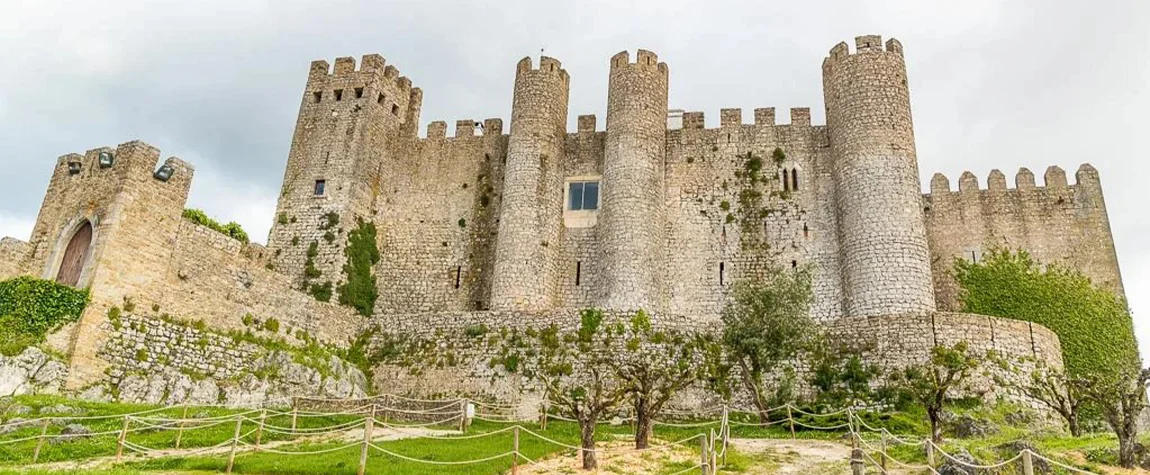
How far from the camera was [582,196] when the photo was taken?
33062 millimetres

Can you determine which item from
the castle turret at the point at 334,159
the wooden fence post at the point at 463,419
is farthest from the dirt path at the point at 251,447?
the castle turret at the point at 334,159

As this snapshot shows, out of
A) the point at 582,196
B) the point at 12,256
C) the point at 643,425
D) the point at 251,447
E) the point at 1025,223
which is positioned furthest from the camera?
the point at 582,196

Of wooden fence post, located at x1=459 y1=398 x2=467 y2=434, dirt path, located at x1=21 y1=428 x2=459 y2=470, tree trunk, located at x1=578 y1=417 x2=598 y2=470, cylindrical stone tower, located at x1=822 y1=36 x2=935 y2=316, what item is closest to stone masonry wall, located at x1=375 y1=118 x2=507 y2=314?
wooden fence post, located at x1=459 y1=398 x2=467 y2=434

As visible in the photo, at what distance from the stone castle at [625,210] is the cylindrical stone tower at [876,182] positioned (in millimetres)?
67

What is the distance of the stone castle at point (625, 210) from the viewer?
2773cm

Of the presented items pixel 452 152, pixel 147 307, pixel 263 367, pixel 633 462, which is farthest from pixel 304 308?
pixel 633 462

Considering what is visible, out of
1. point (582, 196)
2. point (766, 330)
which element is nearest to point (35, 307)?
point (766, 330)

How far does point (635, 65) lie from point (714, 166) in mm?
5388

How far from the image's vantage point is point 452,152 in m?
35.5

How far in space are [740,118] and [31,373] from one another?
26657 millimetres

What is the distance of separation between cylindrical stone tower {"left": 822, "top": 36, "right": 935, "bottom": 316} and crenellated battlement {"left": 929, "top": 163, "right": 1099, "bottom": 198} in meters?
4.19

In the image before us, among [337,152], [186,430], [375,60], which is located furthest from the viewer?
[375,60]

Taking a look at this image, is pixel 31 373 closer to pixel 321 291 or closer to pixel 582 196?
pixel 321 291

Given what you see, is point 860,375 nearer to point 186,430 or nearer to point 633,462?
point 633,462
